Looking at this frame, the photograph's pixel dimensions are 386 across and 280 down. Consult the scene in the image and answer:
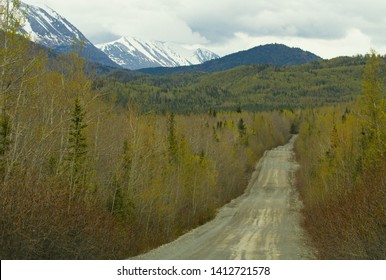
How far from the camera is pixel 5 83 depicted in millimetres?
16266

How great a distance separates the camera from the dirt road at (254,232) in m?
22.7

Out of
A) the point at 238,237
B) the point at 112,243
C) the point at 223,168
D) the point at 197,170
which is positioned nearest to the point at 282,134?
the point at 223,168

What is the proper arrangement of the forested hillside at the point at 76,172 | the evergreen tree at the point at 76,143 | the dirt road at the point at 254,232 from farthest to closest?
Answer: the dirt road at the point at 254,232, the evergreen tree at the point at 76,143, the forested hillside at the point at 76,172

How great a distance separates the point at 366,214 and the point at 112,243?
469 inches

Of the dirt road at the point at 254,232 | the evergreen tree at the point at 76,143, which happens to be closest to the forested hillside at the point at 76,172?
the evergreen tree at the point at 76,143

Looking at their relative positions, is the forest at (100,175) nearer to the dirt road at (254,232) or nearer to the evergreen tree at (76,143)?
the evergreen tree at (76,143)

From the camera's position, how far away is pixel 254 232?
112 ft

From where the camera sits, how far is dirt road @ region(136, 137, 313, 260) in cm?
2267

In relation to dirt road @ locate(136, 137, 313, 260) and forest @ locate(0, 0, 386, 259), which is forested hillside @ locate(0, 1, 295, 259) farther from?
dirt road @ locate(136, 137, 313, 260)

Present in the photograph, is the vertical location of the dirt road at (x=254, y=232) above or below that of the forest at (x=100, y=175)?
below

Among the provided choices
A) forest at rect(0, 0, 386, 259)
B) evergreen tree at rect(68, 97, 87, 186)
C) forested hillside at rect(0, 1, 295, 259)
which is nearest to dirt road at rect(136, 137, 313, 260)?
forest at rect(0, 0, 386, 259)

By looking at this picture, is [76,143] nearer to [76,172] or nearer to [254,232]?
[76,172]

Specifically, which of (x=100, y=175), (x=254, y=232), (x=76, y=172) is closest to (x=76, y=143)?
(x=76, y=172)

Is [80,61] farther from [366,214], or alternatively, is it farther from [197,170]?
[197,170]
